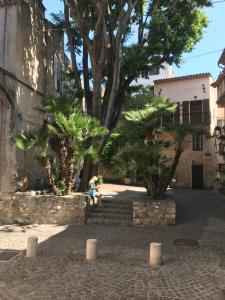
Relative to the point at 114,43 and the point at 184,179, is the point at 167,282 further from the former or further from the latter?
the point at 184,179

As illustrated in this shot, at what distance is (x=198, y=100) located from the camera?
27.2 m

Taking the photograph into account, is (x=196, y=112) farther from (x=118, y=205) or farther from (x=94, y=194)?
(x=94, y=194)

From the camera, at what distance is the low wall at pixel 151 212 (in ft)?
42.1

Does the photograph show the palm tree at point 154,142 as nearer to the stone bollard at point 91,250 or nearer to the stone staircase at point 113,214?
the stone staircase at point 113,214

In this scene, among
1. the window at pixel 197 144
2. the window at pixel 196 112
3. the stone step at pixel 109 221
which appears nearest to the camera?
the stone step at pixel 109 221

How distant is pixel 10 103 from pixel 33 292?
8.92 metres

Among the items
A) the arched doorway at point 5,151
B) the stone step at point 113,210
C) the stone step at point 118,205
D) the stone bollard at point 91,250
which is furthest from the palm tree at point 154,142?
Answer: the stone bollard at point 91,250

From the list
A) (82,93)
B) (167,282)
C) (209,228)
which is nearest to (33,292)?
(167,282)

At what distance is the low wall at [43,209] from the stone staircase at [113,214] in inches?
16.2

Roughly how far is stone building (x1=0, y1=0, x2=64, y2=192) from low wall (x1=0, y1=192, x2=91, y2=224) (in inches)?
26.9

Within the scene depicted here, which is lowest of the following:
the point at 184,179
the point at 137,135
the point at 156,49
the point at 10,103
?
the point at 184,179

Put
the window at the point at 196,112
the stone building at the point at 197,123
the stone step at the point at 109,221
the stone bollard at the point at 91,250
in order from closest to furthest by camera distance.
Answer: the stone bollard at the point at 91,250
the stone step at the point at 109,221
the stone building at the point at 197,123
the window at the point at 196,112

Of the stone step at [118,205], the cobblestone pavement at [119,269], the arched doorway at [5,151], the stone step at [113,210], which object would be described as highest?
the arched doorway at [5,151]

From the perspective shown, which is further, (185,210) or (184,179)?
(184,179)
